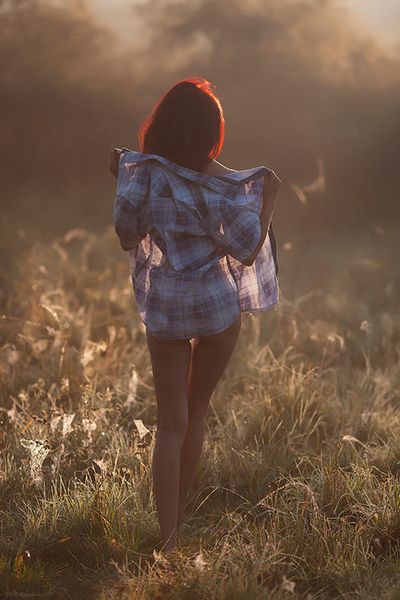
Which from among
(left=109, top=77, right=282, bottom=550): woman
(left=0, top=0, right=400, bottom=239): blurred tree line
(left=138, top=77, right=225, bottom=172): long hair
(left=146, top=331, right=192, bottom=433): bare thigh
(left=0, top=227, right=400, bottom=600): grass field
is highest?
(left=0, top=0, right=400, bottom=239): blurred tree line

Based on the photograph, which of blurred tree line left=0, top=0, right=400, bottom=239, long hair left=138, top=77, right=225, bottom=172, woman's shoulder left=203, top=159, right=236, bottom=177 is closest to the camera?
long hair left=138, top=77, right=225, bottom=172

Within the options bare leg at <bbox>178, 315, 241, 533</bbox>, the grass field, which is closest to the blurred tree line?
the grass field

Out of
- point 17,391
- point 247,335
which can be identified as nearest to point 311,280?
point 247,335

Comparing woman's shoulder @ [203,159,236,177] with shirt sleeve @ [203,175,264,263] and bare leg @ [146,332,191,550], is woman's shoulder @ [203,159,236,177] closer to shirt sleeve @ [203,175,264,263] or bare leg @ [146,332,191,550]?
shirt sleeve @ [203,175,264,263]

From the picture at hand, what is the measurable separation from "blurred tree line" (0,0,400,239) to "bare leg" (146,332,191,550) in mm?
6173

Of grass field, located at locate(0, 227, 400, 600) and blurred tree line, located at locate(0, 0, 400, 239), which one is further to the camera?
blurred tree line, located at locate(0, 0, 400, 239)

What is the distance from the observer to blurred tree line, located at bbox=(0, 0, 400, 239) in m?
9.29

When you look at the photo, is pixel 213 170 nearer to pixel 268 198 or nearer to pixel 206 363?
pixel 268 198

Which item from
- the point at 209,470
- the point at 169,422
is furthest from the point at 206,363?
the point at 209,470

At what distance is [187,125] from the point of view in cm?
285

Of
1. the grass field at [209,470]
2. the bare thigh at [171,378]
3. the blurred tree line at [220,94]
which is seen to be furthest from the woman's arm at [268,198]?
the blurred tree line at [220,94]

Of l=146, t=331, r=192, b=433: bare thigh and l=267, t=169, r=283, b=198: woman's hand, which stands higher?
l=267, t=169, r=283, b=198: woman's hand

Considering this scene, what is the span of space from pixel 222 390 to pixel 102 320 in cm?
154

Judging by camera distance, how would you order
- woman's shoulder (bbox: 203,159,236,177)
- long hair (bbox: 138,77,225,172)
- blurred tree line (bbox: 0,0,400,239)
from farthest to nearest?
blurred tree line (bbox: 0,0,400,239), woman's shoulder (bbox: 203,159,236,177), long hair (bbox: 138,77,225,172)
